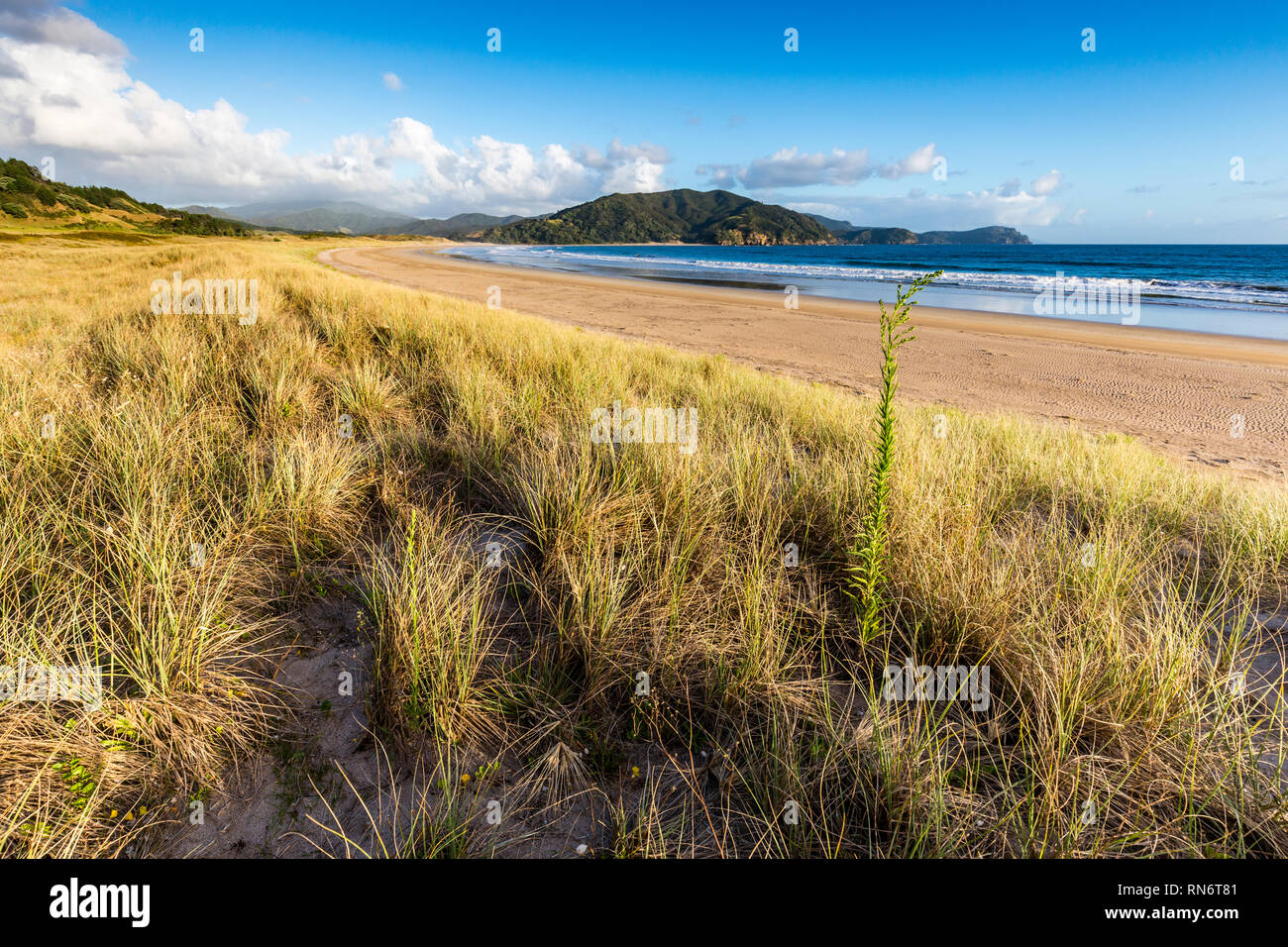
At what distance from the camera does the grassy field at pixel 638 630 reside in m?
1.81

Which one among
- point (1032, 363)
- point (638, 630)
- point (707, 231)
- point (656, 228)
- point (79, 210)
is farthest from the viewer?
point (656, 228)

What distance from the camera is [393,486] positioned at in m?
3.55

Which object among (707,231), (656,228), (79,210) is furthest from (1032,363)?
(656,228)

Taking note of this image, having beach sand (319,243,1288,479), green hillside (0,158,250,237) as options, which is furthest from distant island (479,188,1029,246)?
beach sand (319,243,1288,479)

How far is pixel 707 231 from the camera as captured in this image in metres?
165

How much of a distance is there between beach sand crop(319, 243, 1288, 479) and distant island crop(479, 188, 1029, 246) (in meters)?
140

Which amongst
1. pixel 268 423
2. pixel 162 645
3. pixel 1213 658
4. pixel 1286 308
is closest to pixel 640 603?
pixel 162 645

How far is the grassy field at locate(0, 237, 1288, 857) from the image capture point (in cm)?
181

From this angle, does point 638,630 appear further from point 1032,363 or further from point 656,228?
point 656,228

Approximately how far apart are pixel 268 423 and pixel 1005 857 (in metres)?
5.17

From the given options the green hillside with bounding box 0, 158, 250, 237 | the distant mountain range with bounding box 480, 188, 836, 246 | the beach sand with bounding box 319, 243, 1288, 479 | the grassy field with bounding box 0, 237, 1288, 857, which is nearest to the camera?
the grassy field with bounding box 0, 237, 1288, 857

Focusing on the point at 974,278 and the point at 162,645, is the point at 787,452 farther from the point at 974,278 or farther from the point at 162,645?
the point at 974,278

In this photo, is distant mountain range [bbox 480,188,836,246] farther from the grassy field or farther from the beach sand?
the grassy field

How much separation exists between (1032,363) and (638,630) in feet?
43.7
